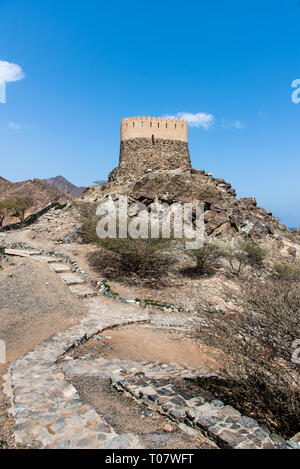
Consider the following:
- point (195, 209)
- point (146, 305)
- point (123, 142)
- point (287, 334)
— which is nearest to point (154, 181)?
point (195, 209)

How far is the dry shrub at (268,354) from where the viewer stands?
12.5 feet

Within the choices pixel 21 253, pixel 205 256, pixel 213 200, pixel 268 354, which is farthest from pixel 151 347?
pixel 213 200

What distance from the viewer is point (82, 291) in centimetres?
1043

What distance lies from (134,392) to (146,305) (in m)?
5.26

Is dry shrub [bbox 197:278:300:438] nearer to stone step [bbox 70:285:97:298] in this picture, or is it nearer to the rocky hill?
stone step [bbox 70:285:97:298]

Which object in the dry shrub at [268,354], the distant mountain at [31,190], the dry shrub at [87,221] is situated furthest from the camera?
the distant mountain at [31,190]

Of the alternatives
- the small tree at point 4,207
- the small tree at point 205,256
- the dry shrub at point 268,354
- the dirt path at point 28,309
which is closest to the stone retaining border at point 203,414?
the dry shrub at point 268,354

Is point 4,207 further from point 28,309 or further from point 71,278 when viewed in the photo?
point 28,309

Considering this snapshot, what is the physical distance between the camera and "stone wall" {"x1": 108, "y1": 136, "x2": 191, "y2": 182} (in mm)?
23391

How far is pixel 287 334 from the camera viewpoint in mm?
3803

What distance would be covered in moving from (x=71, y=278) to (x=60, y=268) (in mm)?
1201

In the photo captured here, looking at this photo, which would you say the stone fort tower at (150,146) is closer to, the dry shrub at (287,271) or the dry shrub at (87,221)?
the dry shrub at (87,221)

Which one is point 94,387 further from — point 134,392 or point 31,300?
point 31,300

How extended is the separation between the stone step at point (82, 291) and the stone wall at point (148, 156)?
535 inches
